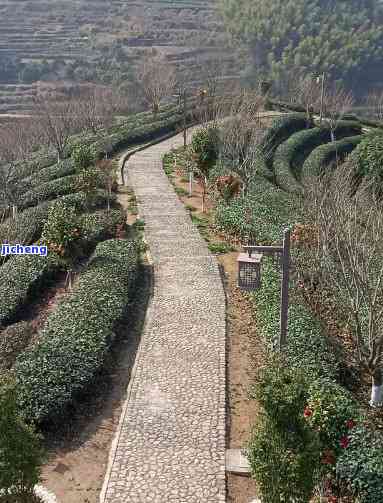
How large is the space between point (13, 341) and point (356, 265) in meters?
8.04

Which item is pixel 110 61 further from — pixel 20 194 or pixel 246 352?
pixel 246 352

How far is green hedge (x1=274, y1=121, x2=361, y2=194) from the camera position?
1166 inches

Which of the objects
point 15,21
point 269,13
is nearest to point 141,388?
point 269,13

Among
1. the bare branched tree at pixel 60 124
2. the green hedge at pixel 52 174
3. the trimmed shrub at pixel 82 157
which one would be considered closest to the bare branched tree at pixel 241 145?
the trimmed shrub at pixel 82 157

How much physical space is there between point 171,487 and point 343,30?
101m

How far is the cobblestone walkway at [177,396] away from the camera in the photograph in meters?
10.2

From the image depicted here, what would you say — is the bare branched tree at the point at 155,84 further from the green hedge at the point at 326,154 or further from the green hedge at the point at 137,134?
the green hedge at the point at 326,154

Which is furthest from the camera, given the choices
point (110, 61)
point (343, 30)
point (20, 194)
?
point (343, 30)

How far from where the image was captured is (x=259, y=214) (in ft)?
71.0

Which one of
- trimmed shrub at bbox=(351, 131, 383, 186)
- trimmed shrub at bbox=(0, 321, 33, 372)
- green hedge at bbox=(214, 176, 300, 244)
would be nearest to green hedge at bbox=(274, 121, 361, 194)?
green hedge at bbox=(214, 176, 300, 244)

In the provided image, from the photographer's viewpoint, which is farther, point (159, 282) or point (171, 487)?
point (159, 282)

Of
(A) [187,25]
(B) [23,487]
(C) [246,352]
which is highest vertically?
(A) [187,25]

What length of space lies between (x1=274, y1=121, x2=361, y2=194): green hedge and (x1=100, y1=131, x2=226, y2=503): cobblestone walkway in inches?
392

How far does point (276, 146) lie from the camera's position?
3856 cm
